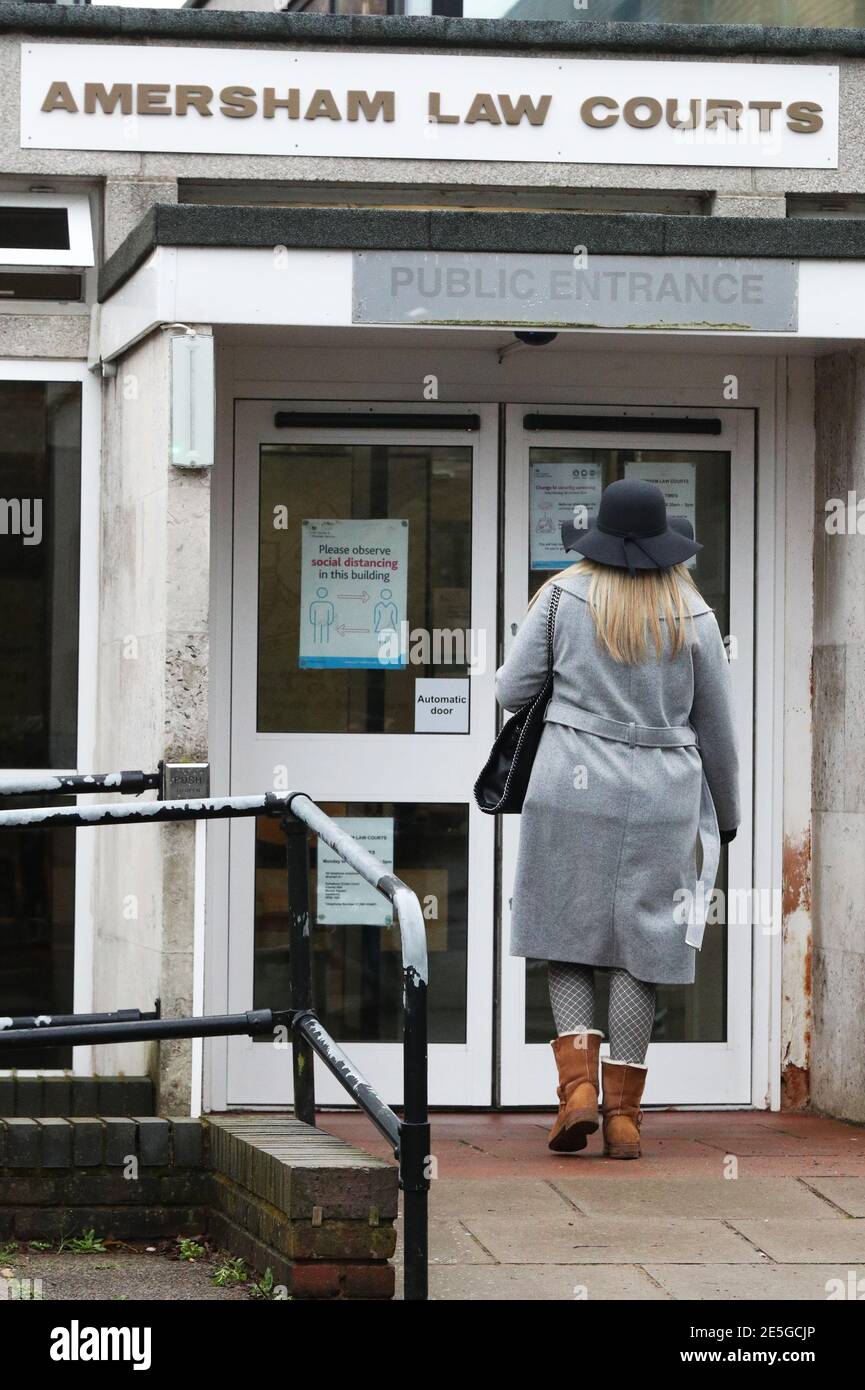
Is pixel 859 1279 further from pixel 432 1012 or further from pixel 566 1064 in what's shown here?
pixel 432 1012

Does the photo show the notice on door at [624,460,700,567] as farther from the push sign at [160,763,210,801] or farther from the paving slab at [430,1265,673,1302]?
the paving slab at [430,1265,673,1302]

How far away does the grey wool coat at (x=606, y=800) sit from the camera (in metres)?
5.95

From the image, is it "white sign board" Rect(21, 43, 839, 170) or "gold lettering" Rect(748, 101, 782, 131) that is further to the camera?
"gold lettering" Rect(748, 101, 782, 131)

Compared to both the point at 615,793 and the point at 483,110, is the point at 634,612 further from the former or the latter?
the point at 483,110

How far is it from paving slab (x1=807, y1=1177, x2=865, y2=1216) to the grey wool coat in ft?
2.21

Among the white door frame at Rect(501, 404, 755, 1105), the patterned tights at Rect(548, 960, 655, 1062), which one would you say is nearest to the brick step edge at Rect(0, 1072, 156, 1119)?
the patterned tights at Rect(548, 960, 655, 1062)

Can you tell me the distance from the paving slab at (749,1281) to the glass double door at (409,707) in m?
2.33

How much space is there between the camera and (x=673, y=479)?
23.9 ft

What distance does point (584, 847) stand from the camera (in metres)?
5.97

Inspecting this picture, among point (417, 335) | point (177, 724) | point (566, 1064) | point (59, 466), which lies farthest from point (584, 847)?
point (59, 466)

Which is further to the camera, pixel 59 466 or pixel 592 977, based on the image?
pixel 59 466

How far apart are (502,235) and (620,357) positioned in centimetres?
108

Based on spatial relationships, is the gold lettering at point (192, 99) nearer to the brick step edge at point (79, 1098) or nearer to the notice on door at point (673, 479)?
the notice on door at point (673, 479)

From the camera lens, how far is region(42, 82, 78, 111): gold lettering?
703cm
